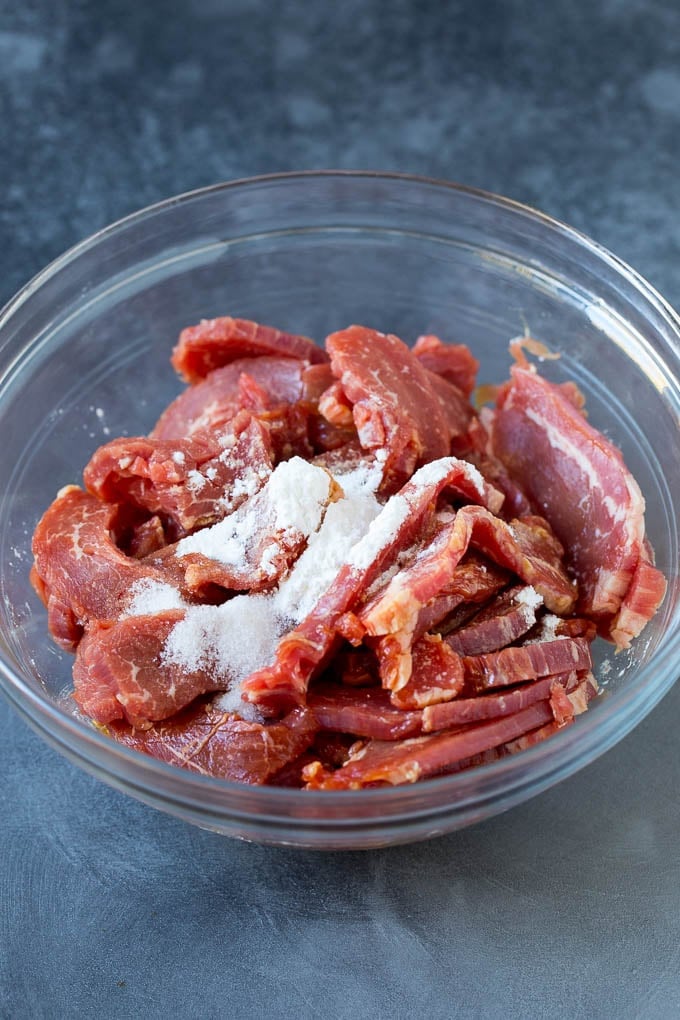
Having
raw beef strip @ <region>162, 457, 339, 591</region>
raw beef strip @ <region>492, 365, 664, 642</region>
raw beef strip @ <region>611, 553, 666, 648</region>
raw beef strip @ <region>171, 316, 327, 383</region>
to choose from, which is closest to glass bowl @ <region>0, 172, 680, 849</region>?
raw beef strip @ <region>611, 553, 666, 648</region>

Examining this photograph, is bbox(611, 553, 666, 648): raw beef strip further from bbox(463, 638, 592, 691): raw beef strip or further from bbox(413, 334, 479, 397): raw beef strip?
bbox(413, 334, 479, 397): raw beef strip

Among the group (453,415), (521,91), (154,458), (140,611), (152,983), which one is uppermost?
(521,91)

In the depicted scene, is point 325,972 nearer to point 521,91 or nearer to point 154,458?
point 154,458

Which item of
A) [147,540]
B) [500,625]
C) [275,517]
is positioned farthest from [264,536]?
[500,625]

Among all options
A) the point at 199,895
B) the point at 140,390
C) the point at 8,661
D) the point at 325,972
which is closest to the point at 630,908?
the point at 325,972

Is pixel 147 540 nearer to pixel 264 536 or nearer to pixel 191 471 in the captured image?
pixel 191 471

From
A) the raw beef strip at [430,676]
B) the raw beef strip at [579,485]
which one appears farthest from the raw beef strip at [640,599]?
the raw beef strip at [430,676]
